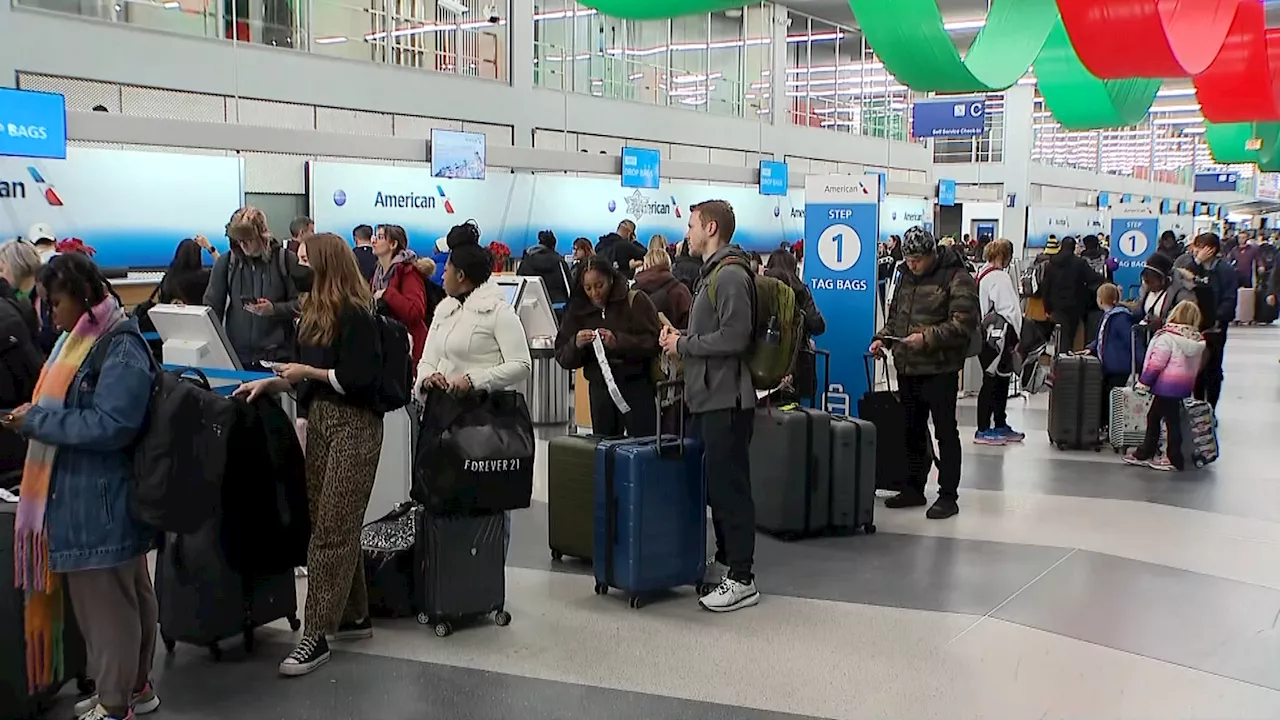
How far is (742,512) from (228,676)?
1.94 metres

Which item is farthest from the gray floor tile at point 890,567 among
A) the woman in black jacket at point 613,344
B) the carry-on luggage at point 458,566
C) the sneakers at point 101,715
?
the sneakers at point 101,715

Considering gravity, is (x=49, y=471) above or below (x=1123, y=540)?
above

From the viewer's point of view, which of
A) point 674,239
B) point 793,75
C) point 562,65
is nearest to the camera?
point 562,65

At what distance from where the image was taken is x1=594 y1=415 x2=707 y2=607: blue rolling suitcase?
182 inches

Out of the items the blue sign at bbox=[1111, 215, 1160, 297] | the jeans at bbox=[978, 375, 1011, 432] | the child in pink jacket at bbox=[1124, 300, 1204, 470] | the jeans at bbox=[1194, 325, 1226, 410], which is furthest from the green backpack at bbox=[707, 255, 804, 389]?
the blue sign at bbox=[1111, 215, 1160, 297]

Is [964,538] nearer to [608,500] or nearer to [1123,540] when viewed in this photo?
[1123,540]

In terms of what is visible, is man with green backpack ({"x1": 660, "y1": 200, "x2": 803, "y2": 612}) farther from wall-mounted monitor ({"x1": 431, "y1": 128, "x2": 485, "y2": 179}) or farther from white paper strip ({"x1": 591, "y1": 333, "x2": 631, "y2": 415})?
wall-mounted monitor ({"x1": 431, "y1": 128, "x2": 485, "y2": 179})

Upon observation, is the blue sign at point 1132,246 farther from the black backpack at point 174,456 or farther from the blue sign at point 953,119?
the black backpack at point 174,456

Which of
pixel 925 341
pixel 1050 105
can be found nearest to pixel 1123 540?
pixel 925 341

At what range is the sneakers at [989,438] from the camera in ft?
27.7

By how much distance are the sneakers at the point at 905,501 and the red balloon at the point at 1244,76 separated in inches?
208

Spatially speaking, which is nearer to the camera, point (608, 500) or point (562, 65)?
point (608, 500)

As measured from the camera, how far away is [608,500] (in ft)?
15.5

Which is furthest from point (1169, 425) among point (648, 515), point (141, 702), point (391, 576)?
point (141, 702)
